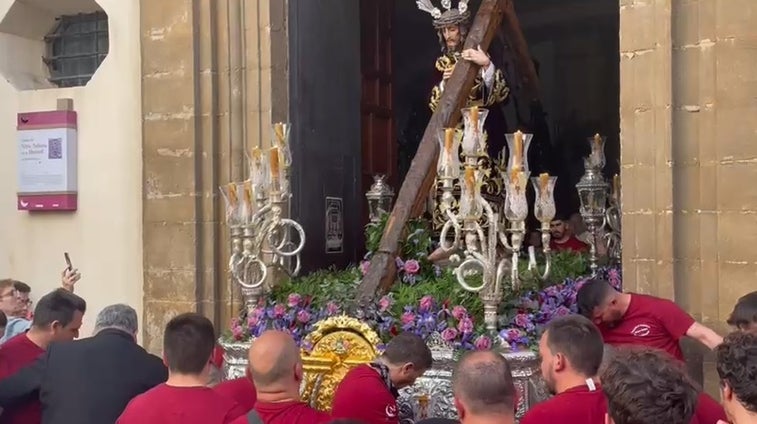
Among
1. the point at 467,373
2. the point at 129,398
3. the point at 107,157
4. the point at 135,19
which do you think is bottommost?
the point at 129,398

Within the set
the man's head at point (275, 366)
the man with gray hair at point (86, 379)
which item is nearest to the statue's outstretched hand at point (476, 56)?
the man with gray hair at point (86, 379)

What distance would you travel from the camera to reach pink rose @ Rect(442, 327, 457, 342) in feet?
16.3

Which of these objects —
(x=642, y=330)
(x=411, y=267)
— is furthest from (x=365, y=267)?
(x=642, y=330)

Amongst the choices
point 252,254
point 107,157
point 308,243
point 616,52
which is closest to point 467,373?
point 252,254

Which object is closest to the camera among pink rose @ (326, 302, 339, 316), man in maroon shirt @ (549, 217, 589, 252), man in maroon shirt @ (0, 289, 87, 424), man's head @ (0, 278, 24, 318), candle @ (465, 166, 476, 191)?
man in maroon shirt @ (0, 289, 87, 424)

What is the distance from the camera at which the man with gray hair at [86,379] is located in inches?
153

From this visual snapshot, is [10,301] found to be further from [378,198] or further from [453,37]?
[453,37]

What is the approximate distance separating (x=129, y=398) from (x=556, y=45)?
7383 millimetres

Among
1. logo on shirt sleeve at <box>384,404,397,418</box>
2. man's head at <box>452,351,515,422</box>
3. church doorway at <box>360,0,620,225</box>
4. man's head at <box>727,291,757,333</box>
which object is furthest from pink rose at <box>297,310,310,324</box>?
church doorway at <box>360,0,620,225</box>

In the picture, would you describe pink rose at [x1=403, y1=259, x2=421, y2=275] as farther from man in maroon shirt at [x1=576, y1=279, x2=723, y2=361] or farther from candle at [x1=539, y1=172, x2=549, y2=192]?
man in maroon shirt at [x1=576, y1=279, x2=723, y2=361]

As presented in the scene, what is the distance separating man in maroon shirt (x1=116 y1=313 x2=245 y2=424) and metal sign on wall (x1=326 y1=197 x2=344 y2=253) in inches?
139

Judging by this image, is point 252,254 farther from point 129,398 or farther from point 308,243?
point 129,398

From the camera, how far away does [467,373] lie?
2943mm

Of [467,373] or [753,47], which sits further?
[753,47]
